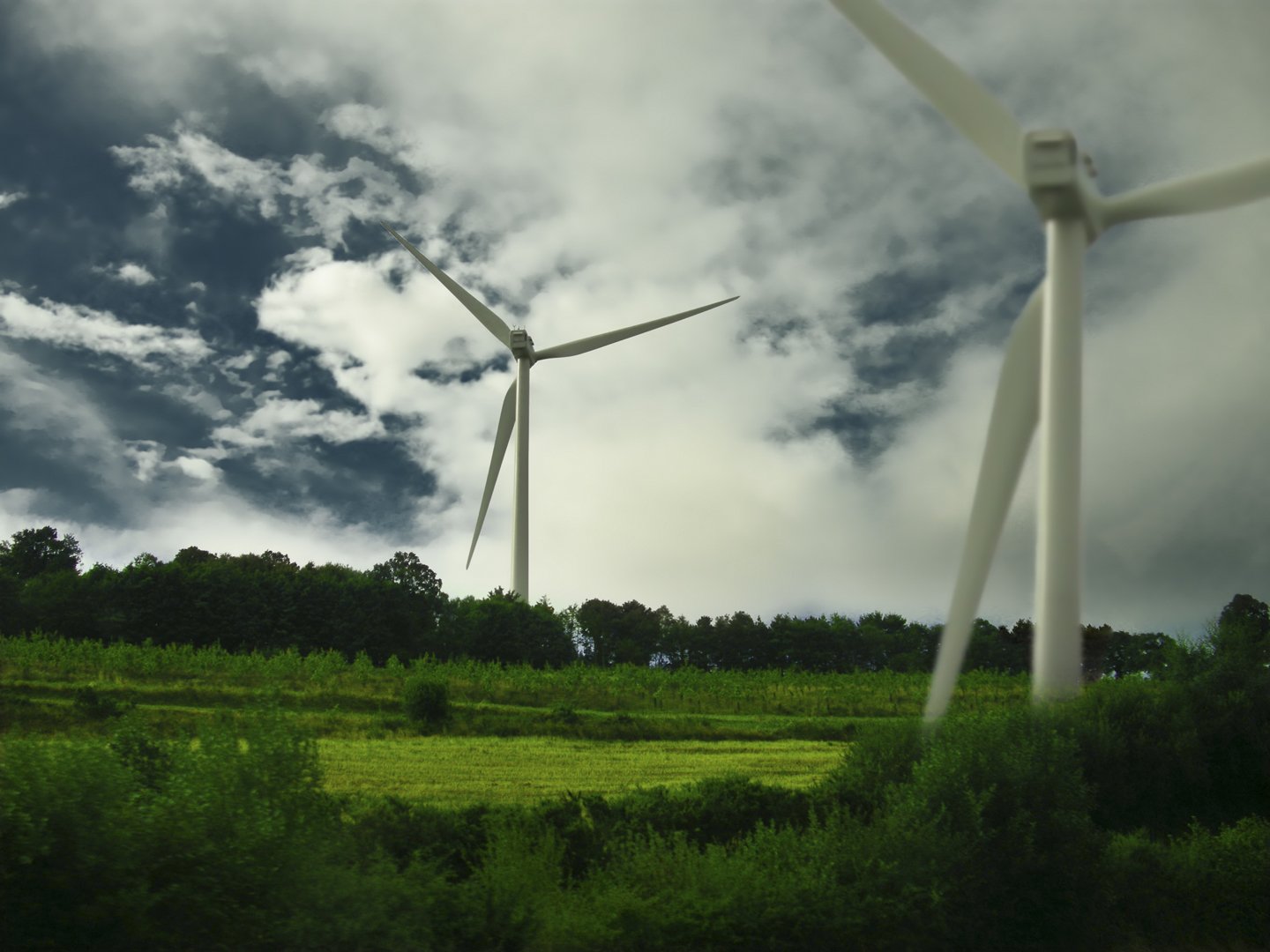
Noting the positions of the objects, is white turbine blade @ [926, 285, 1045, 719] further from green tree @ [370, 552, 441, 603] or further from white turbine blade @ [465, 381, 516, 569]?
green tree @ [370, 552, 441, 603]

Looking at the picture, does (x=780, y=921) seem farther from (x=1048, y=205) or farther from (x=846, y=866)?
(x=1048, y=205)

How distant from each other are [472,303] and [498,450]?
12098mm

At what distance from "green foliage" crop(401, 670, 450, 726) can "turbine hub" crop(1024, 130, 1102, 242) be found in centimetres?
3037

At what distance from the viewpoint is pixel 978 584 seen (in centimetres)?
2342

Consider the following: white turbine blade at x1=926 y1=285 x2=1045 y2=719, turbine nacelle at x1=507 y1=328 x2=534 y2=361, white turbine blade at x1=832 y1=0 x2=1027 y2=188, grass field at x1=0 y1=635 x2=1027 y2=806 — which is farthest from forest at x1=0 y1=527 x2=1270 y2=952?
turbine nacelle at x1=507 y1=328 x2=534 y2=361

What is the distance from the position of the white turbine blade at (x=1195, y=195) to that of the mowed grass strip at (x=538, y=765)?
17.0 metres

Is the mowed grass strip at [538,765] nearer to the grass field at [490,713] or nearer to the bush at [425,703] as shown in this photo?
the grass field at [490,713]

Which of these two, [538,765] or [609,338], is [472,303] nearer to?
[609,338]

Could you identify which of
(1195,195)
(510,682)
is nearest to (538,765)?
(510,682)

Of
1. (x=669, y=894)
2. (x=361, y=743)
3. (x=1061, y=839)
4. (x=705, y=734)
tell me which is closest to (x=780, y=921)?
(x=669, y=894)

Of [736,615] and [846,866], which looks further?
[736,615]

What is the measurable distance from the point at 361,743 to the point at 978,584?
943 inches

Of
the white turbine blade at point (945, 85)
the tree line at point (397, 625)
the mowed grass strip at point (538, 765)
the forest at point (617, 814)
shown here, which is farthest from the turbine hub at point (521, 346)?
the white turbine blade at point (945, 85)

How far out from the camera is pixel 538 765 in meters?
37.5
